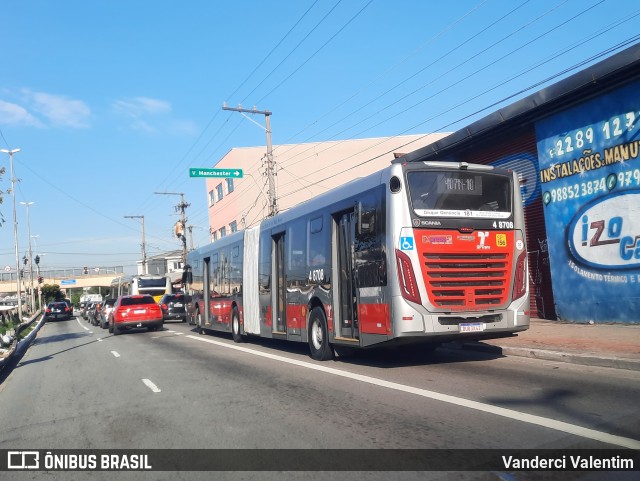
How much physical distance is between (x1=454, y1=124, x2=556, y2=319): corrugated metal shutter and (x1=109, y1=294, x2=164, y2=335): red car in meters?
16.9

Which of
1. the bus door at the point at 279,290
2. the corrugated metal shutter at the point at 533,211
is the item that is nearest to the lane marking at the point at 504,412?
the bus door at the point at 279,290

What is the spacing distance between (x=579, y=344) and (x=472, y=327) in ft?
8.23

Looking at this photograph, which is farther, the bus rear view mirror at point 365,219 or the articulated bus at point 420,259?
the bus rear view mirror at point 365,219

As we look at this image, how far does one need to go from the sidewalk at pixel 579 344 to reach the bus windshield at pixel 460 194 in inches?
101

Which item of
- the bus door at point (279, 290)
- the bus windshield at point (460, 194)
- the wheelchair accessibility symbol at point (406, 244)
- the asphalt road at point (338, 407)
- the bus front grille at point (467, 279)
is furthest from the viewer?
the bus door at point (279, 290)

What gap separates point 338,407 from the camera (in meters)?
7.44

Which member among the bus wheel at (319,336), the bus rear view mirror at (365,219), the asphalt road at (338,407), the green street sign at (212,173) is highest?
the green street sign at (212,173)

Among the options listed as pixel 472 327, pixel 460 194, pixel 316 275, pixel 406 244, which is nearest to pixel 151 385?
pixel 316 275

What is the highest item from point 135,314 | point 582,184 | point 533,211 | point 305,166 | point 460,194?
point 305,166

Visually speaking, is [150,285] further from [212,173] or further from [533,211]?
[533,211]

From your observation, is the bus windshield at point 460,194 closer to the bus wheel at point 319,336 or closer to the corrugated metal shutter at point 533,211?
the bus wheel at point 319,336

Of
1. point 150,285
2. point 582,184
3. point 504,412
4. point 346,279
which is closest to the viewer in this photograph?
point 504,412

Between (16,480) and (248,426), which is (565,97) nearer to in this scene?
(248,426)

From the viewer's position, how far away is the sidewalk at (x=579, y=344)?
9109 millimetres
